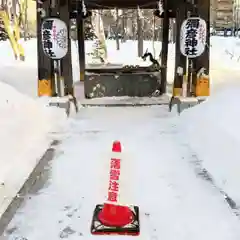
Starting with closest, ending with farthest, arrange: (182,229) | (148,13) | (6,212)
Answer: (182,229) < (6,212) < (148,13)

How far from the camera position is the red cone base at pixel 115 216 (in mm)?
4148

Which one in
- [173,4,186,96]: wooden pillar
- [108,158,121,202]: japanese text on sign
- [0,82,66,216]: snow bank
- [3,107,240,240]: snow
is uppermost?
[173,4,186,96]: wooden pillar

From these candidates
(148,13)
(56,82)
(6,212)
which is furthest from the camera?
(148,13)

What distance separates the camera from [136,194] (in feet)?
16.9

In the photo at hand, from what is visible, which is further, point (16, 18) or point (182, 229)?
point (16, 18)

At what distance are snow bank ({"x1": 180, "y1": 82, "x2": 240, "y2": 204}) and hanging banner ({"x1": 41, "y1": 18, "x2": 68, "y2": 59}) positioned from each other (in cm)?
347

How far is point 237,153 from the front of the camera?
5.84m

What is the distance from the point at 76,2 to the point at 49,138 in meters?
7.16

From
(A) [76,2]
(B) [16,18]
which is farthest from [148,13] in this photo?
(A) [76,2]

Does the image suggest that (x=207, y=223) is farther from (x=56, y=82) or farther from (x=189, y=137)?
(x=56, y=82)

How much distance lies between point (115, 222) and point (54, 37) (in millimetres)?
7171

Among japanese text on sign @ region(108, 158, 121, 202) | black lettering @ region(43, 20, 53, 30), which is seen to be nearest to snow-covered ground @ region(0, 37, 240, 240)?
japanese text on sign @ region(108, 158, 121, 202)

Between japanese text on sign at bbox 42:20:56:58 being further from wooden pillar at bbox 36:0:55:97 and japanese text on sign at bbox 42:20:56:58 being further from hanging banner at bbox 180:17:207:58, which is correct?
hanging banner at bbox 180:17:207:58

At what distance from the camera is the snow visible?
4219 mm
